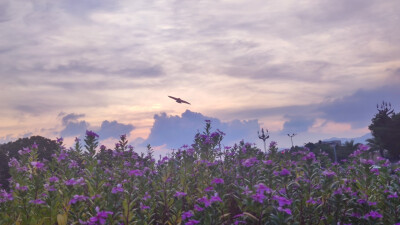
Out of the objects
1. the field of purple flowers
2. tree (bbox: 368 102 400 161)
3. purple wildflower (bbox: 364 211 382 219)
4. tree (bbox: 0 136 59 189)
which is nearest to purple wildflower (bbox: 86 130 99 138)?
the field of purple flowers

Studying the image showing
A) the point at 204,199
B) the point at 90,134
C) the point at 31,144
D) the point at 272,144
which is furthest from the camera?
the point at 31,144

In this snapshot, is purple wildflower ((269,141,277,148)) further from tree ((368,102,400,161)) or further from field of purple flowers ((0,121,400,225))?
tree ((368,102,400,161))

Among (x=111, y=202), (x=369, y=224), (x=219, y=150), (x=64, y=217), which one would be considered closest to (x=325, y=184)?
(x=369, y=224)

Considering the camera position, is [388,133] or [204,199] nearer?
[204,199]

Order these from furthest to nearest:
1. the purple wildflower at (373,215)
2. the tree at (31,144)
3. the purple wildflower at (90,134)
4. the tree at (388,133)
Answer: the tree at (388,133)
the tree at (31,144)
the purple wildflower at (90,134)
the purple wildflower at (373,215)

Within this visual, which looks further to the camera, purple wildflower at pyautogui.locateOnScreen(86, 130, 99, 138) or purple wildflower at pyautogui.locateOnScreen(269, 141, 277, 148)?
purple wildflower at pyautogui.locateOnScreen(269, 141, 277, 148)

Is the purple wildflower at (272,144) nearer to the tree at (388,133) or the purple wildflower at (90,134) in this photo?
the purple wildflower at (90,134)

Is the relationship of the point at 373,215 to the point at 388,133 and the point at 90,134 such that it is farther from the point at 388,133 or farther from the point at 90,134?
the point at 388,133

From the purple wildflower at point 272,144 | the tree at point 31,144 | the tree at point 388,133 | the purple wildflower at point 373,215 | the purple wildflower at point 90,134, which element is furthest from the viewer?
the tree at point 388,133

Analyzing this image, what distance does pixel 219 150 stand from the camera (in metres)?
15.4

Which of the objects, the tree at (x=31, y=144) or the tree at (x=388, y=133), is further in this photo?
the tree at (x=388, y=133)

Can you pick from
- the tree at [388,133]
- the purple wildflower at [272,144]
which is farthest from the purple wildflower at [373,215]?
the tree at [388,133]

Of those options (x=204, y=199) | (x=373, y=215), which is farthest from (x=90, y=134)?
(x=373, y=215)

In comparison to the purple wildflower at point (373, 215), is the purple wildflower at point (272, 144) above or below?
above
